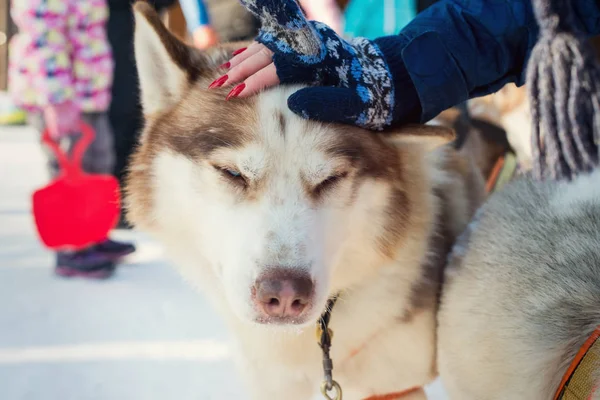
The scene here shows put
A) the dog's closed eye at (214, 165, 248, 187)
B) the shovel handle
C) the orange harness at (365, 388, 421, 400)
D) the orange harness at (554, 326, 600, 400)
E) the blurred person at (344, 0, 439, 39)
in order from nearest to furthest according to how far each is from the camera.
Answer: the orange harness at (554, 326, 600, 400) < the dog's closed eye at (214, 165, 248, 187) < the orange harness at (365, 388, 421, 400) < the blurred person at (344, 0, 439, 39) < the shovel handle

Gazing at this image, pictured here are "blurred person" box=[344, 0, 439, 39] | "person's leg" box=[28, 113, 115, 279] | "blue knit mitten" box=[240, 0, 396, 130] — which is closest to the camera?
"blue knit mitten" box=[240, 0, 396, 130]

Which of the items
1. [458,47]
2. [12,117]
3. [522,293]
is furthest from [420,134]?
[12,117]

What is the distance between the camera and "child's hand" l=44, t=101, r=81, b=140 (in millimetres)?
3082

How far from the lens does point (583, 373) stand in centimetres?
95

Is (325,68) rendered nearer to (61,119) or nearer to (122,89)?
(61,119)

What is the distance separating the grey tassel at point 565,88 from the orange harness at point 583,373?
1.55 feet

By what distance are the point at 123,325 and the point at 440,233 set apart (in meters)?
1.66

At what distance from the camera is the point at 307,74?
51.8 inches

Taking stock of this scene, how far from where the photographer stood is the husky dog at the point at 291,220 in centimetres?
124

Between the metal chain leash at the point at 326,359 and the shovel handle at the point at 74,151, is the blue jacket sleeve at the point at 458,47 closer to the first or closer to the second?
the metal chain leash at the point at 326,359

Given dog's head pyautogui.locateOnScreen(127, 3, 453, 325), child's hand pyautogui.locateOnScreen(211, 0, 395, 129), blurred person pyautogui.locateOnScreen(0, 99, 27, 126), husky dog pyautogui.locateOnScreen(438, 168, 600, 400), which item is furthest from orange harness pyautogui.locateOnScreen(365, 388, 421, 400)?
blurred person pyautogui.locateOnScreen(0, 99, 27, 126)

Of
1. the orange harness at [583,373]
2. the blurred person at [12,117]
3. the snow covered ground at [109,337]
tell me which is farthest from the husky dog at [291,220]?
the blurred person at [12,117]

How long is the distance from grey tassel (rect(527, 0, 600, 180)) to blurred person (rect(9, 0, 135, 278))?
2.48m

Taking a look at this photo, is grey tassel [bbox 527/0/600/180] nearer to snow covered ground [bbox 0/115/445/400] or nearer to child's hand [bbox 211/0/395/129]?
child's hand [bbox 211/0/395/129]
